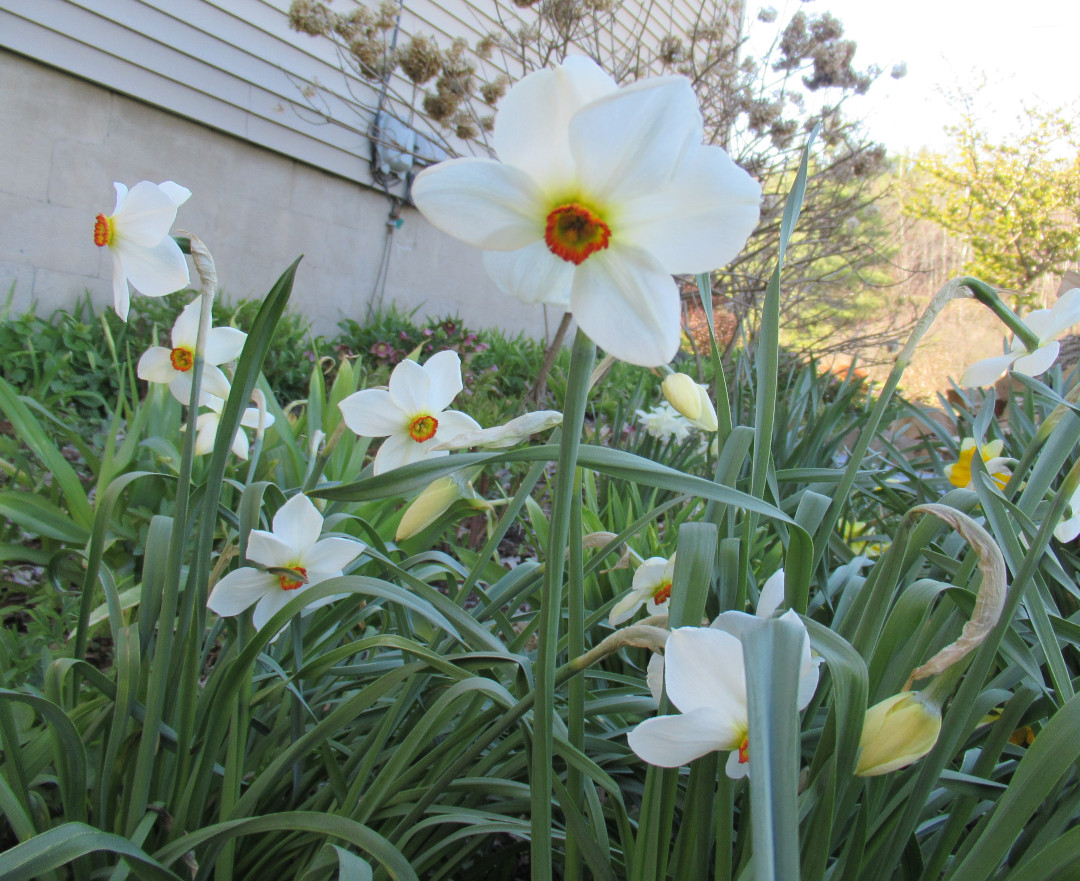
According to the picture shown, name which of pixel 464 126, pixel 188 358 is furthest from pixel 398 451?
pixel 464 126

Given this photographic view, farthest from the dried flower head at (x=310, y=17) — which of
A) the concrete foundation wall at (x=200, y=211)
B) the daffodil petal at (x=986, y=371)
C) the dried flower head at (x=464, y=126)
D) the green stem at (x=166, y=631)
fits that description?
the daffodil petal at (x=986, y=371)

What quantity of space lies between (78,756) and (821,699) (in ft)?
2.47

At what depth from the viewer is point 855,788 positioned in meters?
0.62

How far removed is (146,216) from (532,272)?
48cm

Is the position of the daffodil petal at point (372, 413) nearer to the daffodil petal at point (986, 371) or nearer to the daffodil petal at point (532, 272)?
the daffodil petal at point (532, 272)

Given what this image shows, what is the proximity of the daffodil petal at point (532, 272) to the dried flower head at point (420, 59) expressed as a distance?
3.80 m

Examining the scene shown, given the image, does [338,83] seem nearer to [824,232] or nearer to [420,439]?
[824,232]

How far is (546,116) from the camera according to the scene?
0.47m

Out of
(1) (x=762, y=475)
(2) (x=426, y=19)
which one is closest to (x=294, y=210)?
(2) (x=426, y=19)

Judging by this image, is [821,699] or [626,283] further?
[821,699]

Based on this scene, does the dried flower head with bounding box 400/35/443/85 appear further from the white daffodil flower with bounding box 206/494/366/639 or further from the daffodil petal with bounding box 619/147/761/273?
the daffodil petal with bounding box 619/147/761/273

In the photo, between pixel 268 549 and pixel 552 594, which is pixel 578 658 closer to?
pixel 552 594

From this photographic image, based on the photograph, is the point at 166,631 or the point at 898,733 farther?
the point at 166,631

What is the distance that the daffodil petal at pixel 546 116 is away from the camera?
46 cm
